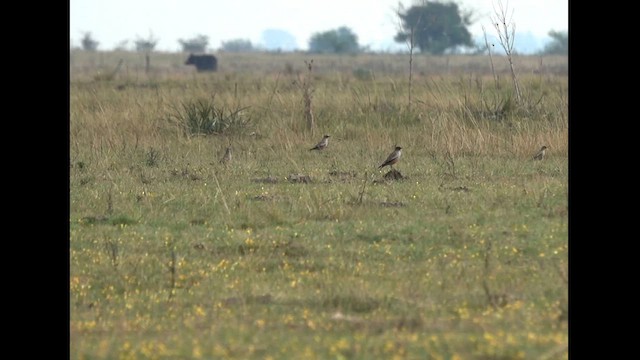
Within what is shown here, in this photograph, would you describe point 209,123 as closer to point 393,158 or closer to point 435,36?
point 393,158

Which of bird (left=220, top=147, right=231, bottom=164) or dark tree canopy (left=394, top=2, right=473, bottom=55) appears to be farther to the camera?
dark tree canopy (left=394, top=2, right=473, bottom=55)

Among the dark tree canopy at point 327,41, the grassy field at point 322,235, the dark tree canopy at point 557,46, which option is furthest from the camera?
the dark tree canopy at point 327,41

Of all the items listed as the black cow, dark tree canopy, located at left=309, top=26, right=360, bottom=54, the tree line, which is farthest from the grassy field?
dark tree canopy, located at left=309, top=26, right=360, bottom=54

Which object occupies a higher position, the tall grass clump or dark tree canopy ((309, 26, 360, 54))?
dark tree canopy ((309, 26, 360, 54))

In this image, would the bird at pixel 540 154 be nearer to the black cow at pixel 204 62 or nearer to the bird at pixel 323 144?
the bird at pixel 323 144

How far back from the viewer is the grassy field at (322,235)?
7.32 meters

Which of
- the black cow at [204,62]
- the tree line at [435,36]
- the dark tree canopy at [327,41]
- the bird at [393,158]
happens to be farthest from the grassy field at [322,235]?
the dark tree canopy at [327,41]

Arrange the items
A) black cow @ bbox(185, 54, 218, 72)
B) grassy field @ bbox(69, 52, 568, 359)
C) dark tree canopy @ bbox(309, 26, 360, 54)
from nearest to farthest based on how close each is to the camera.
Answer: grassy field @ bbox(69, 52, 568, 359) → black cow @ bbox(185, 54, 218, 72) → dark tree canopy @ bbox(309, 26, 360, 54)

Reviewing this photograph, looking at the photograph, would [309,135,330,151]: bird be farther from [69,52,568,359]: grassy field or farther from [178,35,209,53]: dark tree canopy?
[178,35,209,53]: dark tree canopy

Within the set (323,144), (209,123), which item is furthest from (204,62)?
(323,144)

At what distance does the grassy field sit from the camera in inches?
288

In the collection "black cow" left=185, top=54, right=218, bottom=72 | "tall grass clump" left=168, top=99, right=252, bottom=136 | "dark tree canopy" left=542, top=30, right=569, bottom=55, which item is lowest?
"tall grass clump" left=168, top=99, right=252, bottom=136

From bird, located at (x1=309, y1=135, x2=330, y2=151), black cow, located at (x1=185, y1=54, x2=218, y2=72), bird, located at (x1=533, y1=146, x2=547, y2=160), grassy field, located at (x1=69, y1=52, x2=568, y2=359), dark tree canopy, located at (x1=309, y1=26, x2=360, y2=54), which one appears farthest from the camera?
dark tree canopy, located at (x1=309, y1=26, x2=360, y2=54)
